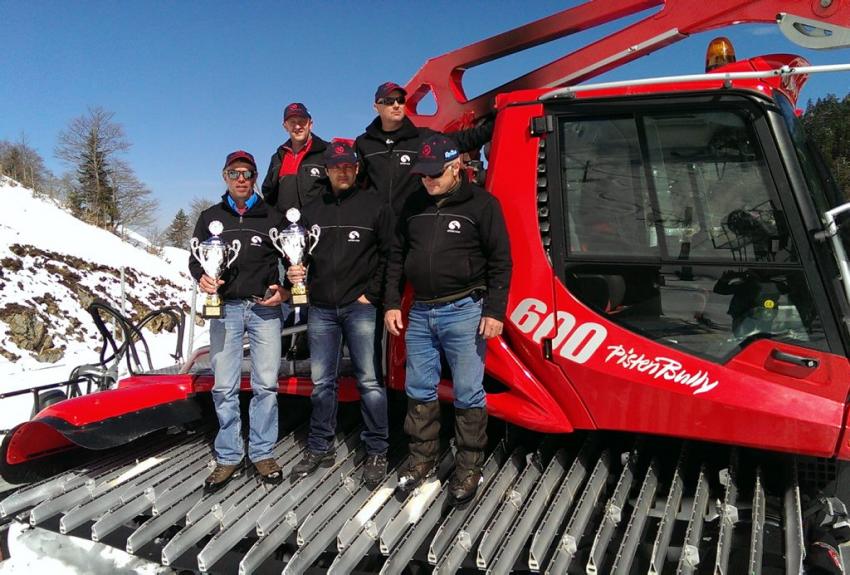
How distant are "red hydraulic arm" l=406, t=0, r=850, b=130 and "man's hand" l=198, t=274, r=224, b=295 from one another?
2109 mm

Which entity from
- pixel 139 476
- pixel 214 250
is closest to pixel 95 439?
pixel 139 476

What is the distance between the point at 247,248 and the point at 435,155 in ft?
4.09

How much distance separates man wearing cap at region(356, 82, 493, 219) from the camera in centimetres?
350

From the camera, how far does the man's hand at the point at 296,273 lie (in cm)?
317

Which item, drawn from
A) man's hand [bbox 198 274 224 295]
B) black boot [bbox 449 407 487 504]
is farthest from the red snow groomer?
man's hand [bbox 198 274 224 295]

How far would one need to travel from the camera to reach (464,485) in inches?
113

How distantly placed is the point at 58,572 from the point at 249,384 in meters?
1.44

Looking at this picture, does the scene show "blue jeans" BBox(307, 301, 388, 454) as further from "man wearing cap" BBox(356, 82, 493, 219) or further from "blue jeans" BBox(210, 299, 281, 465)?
"man wearing cap" BBox(356, 82, 493, 219)

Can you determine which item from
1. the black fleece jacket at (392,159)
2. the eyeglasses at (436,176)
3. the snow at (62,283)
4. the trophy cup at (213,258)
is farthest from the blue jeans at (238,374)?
the snow at (62,283)

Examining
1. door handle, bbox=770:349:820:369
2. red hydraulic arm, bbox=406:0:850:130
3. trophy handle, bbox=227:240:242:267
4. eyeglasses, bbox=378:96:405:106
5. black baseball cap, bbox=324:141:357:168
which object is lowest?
door handle, bbox=770:349:820:369

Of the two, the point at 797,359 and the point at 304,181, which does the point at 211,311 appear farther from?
the point at 797,359

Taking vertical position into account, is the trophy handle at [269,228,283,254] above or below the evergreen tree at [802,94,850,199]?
below

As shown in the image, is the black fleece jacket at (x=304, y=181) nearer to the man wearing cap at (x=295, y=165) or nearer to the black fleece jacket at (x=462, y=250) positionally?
the man wearing cap at (x=295, y=165)

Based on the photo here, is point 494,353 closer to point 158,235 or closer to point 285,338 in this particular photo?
point 285,338
